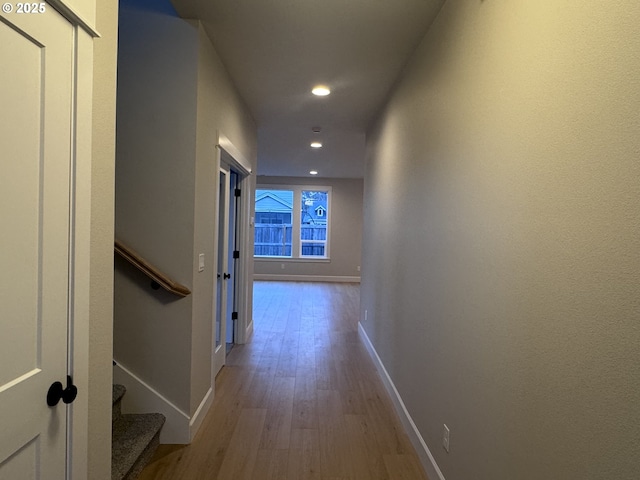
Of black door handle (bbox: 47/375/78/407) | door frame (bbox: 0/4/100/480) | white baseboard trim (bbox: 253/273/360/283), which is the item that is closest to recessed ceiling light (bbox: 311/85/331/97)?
door frame (bbox: 0/4/100/480)

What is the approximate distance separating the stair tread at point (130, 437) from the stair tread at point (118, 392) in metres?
0.17

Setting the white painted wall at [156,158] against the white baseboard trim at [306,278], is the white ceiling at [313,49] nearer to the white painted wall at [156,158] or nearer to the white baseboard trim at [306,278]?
the white painted wall at [156,158]

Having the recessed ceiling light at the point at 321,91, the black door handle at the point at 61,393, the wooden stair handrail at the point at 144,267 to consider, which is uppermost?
the recessed ceiling light at the point at 321,91

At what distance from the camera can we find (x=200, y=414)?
8.81 ft

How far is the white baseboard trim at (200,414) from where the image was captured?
98.9 inches

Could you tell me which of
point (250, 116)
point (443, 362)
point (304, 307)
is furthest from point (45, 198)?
point (304, 307)

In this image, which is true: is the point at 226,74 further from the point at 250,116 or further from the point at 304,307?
the point at 304,307

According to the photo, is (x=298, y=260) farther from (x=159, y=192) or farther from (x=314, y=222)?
(x=159, y=192)

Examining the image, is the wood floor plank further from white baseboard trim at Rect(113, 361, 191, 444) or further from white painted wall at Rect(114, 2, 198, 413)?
white painted wall at Rect(114, 2, 198, 413)

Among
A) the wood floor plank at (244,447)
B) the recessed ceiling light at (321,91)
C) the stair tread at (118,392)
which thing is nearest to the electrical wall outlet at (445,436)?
the wood floor plank at (244,447)

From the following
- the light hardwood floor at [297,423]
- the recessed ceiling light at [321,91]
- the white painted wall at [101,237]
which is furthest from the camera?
the recessed ceiling light at [321,91]

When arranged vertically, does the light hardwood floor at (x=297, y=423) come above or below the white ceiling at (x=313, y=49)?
below

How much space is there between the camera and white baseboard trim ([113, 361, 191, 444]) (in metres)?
2.43

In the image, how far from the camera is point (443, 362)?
2006mm
